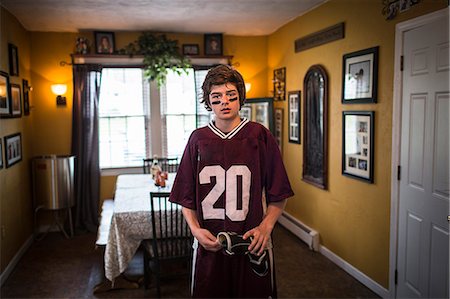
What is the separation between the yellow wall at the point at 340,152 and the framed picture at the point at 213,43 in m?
0.97

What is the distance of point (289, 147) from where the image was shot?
4.97 meters

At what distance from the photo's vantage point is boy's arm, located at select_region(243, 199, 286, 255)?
1473 mm

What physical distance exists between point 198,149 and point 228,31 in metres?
3.97

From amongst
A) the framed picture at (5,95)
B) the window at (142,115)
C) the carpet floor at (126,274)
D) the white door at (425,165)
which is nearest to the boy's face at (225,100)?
the white door at (425,165)

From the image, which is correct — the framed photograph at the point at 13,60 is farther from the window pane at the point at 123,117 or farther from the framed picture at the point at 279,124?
the framed picture at the point at 279,124

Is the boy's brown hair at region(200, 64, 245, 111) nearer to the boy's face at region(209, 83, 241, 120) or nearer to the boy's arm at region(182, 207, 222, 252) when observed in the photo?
the boy's face at region(209, 83, 241, 120)

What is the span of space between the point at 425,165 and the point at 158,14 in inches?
117

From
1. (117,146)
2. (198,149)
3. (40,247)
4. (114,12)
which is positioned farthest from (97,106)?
(198,149)

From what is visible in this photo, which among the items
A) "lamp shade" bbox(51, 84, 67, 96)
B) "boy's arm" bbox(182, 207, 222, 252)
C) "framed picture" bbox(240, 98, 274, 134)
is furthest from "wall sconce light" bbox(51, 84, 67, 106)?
"boy's arm" bbox(182, 207, 222, 252)

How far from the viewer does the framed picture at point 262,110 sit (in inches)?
201

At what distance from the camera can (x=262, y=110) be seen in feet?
17.1

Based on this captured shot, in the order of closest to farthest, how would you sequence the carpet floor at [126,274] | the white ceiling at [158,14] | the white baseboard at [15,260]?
the carpet floor at [126,274]
the white baseboard at [15,260]
the white ceiling at [158,14]

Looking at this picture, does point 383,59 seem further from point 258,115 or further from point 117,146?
point 117,146

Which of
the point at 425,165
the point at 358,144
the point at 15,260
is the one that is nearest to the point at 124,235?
the point at 15,260
